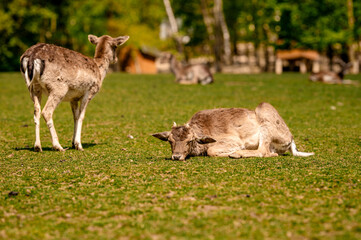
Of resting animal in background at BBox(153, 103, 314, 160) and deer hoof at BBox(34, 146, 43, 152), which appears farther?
deer hoof at BBox(34, 146, 43, 152)

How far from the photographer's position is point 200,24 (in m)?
61.1

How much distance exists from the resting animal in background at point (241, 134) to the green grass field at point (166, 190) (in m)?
0.30

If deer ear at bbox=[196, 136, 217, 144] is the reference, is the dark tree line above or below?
above

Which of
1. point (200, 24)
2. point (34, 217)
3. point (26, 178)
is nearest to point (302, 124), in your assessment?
point (26, 178)

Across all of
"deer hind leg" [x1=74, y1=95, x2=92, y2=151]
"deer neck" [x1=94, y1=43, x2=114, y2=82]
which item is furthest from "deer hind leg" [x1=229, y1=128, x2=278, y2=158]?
"deer neck" [x1=94, y1=43, x2=114, y2=82]

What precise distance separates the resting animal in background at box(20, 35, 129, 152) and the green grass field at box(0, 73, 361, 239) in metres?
0.71

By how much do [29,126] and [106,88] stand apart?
33.9 feet

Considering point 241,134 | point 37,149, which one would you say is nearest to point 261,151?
point 241,134

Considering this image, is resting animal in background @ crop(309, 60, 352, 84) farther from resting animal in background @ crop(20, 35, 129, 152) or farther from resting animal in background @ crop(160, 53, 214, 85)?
resting animal in background @ crop(20, 35, 129, 152)

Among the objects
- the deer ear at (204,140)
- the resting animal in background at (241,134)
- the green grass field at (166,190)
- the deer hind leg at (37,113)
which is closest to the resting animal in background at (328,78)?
the green grass field at (166,190)

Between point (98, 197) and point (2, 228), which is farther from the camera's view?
point (98, 197)

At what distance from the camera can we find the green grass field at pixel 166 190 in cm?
505

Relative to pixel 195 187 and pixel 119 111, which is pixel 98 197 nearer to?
pixel 195 187

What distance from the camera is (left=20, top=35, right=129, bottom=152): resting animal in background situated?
9117mm
